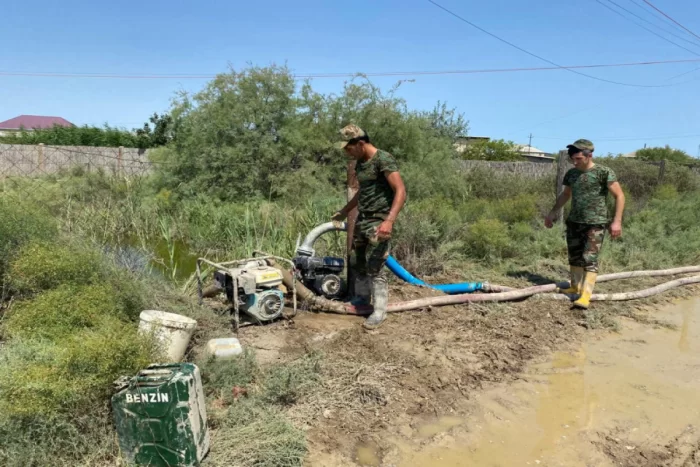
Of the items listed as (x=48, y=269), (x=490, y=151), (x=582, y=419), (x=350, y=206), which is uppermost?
(x=490, y=151)

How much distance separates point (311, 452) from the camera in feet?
9.08

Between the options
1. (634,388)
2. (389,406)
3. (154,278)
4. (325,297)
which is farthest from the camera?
(325,297)

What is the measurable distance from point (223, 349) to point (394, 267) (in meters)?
2.75

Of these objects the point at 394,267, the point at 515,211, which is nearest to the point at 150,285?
the point at 394,267

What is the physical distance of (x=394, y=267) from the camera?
19.1 feet

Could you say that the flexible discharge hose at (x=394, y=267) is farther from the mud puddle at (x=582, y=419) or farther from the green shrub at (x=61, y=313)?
the green shrub at (x=61, y=313)

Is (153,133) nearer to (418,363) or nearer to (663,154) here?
(418,363)

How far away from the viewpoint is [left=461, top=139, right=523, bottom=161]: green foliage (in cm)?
2623

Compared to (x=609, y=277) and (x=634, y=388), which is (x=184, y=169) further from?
(x=634, y=388)

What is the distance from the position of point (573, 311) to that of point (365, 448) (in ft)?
11.4

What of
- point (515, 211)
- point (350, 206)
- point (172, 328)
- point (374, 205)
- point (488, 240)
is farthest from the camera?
point (515, 211)

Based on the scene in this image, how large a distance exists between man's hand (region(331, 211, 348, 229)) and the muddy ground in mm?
954

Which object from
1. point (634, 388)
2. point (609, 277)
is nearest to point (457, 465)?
point (634, 388)

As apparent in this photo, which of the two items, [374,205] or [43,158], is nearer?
[374,205]
